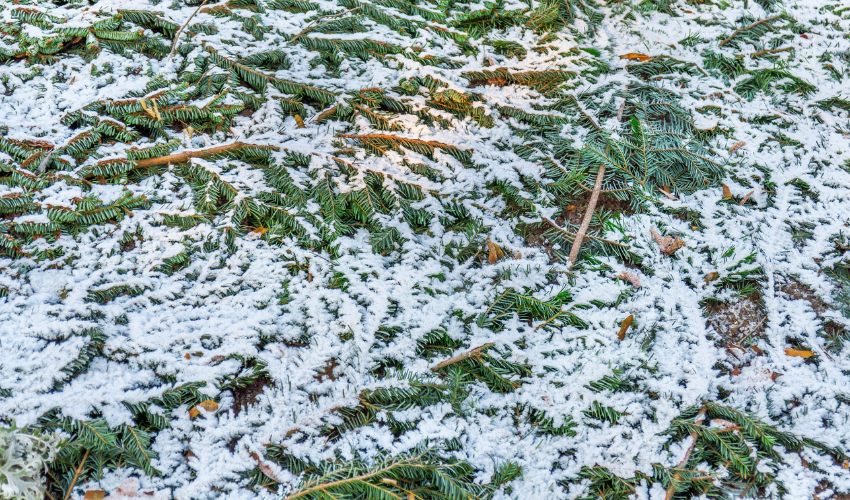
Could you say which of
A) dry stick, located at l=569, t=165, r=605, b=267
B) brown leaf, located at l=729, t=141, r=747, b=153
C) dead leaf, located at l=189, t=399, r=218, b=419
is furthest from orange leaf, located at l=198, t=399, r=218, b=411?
brown leaf, located at l=729, t=141, r=747, b=153

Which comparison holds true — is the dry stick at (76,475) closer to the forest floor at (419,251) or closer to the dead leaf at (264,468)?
A: the forest floor at (419,251)

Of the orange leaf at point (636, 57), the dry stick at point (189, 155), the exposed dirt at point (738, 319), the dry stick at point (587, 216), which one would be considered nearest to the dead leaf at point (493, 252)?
the dry stick at point (587, 216)

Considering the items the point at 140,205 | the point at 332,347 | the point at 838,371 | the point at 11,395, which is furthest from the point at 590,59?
the point at 11,395

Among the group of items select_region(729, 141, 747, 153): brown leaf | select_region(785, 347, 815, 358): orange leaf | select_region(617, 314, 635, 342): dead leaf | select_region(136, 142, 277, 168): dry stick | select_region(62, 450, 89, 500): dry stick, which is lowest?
select_region(62, 450, 89, 500): dry stick

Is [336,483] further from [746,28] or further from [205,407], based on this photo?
[746,28]

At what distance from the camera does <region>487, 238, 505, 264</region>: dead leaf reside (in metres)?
2.18

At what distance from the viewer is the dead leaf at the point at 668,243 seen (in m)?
2.21

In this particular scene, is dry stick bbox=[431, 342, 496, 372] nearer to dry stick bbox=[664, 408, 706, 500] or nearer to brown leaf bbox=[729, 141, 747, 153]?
dry stick bbox=[664, 408, 706, 500]

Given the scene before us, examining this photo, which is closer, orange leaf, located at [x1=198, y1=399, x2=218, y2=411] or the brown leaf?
orange leaf, located at [x1=198, y1=399, x2=218, y2=411]

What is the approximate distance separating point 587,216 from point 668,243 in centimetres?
31

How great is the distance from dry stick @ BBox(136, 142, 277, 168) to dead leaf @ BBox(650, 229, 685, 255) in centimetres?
151

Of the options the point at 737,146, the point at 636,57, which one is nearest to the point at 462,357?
the point at 737,146

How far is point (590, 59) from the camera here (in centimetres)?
278

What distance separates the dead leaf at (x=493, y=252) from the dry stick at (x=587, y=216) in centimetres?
26
